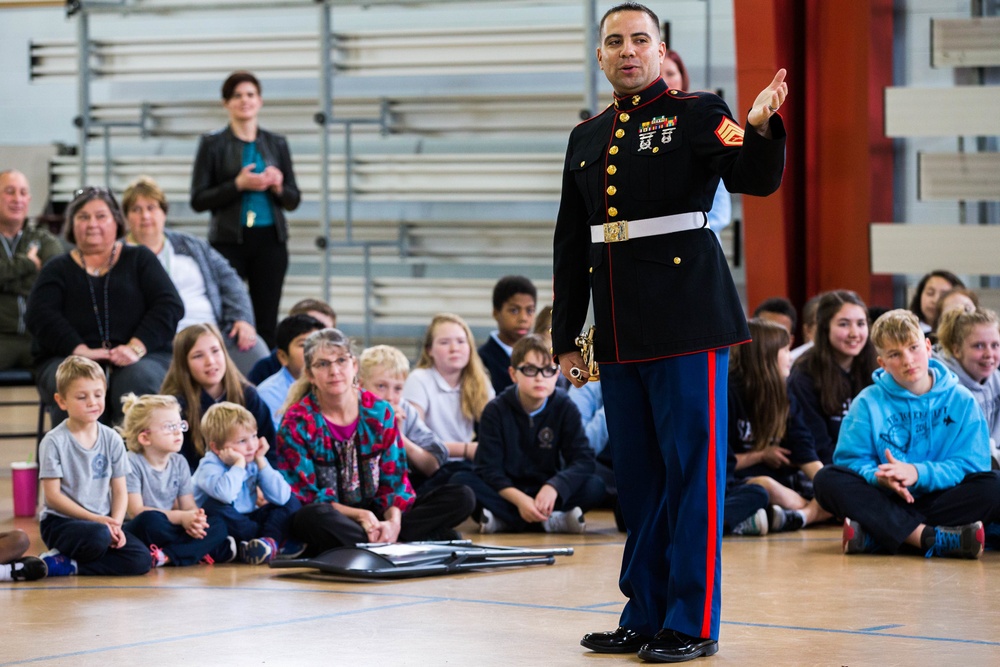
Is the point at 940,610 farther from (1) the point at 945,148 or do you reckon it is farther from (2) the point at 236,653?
(1) the point at 945,148

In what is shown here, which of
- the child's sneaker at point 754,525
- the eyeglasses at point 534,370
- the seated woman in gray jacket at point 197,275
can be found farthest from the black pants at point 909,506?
the seated woman in gray jacket at point 197,275

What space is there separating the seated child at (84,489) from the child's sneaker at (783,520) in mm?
2347

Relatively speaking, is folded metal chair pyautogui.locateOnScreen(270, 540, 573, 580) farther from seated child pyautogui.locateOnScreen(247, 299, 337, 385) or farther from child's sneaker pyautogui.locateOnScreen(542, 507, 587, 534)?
seated child pyautogui.locateOnScreen(247, 299, 337, 385)

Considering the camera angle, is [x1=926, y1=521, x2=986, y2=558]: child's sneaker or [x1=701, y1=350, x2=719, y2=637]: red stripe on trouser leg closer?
[x1=701, y1=350, x2=719, y2=637]: red stripe on trouser leg

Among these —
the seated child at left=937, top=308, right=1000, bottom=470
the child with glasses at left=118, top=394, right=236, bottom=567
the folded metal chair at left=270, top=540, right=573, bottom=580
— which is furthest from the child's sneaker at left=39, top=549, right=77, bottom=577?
the seated child at left=937, top=308, right=1000, bottom=470

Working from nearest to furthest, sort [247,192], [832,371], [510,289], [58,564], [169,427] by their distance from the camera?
[58,564]
[169,427]
[832,371]
[510,289]
[247,192]

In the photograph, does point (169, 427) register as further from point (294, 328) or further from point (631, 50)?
point (631, 50)

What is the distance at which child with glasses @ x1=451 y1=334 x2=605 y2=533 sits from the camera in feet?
18.8

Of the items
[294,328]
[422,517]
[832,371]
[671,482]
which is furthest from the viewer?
[294,328]

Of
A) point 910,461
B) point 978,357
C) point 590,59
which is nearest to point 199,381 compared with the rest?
point 910,461

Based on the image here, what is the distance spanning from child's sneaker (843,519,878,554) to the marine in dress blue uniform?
1.83 m

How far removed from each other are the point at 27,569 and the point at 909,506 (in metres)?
2.92

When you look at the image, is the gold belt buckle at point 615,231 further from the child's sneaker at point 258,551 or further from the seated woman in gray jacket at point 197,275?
the seated woman in gray jacket at point 197,275

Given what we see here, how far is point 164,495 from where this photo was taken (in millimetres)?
5125
